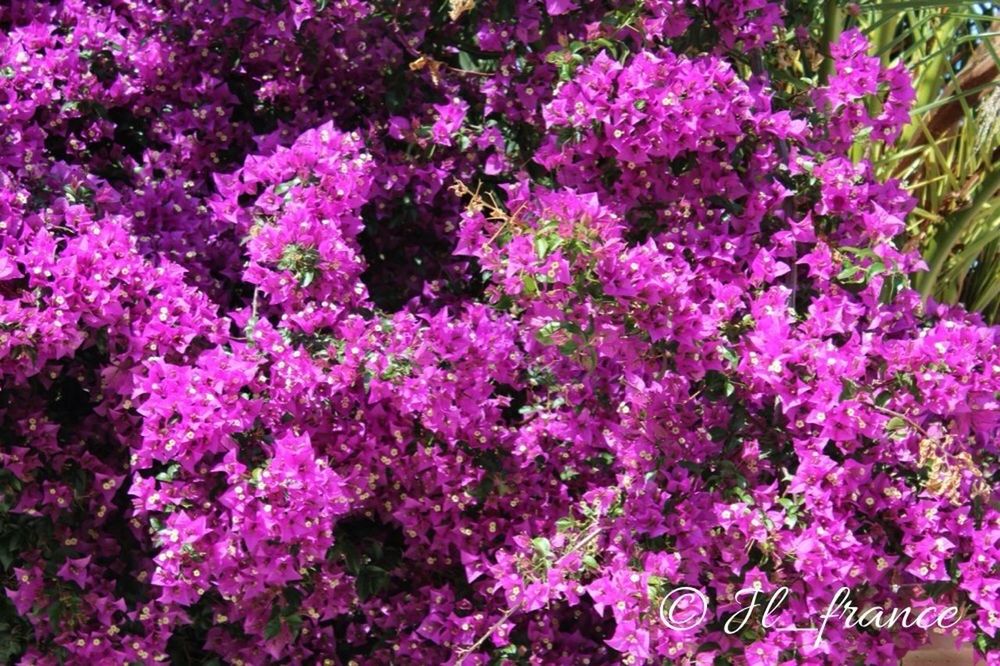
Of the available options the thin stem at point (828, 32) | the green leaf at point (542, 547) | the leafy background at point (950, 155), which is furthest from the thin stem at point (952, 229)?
the green leaf at point (542, 547)

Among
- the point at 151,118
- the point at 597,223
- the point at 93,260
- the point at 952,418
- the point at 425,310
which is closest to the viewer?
the point at 597,223

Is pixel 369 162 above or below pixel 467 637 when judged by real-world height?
above

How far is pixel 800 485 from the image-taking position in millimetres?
2268

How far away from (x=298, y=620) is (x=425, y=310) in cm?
72

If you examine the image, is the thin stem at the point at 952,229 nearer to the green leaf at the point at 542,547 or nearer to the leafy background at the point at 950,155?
the leafy background at the point at 950,155

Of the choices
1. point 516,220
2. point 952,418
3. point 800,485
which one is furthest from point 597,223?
point 952,418

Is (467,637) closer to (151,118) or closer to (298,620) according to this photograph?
(298,620)

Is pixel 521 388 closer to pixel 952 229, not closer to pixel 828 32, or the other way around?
pixel 828 32

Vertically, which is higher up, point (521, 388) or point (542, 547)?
point (521, 388)

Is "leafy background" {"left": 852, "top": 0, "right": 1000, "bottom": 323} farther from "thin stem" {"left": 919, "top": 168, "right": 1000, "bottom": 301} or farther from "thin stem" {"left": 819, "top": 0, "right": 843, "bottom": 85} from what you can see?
"thin stem" {"left": 819, "top": 0, "right": 843, "bottom": 85}

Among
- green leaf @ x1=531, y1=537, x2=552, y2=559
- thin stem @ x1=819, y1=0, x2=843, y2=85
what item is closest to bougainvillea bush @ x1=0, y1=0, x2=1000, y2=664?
green leaf @ x1=531, y1=537, x2=552, y2=559

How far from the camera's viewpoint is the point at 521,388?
2.64m

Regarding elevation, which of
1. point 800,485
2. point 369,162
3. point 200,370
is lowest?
point 800,485

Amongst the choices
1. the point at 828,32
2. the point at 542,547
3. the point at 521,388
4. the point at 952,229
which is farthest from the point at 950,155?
the point at 542,547
